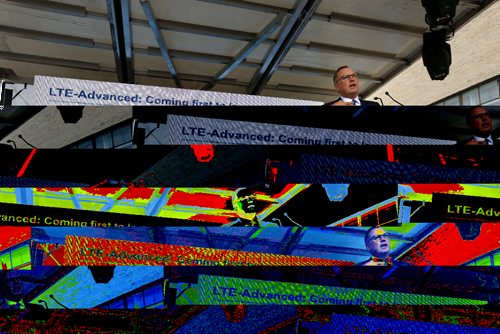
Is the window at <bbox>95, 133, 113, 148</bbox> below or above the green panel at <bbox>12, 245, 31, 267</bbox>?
above

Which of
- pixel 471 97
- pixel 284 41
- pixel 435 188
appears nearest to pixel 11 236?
pixel 435 188

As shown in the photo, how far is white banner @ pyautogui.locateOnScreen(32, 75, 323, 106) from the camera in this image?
1.70 m

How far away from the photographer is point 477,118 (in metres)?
1.46

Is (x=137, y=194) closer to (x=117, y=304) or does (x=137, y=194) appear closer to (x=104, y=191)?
(x=104, y=191)

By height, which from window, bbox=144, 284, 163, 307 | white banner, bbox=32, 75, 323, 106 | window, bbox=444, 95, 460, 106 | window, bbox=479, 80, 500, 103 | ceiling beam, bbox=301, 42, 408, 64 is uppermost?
window, bbox=444, 95, 460, 106

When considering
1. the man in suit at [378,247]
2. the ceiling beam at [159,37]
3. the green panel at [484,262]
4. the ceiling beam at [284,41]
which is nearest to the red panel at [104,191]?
the man in suit at [378,247]

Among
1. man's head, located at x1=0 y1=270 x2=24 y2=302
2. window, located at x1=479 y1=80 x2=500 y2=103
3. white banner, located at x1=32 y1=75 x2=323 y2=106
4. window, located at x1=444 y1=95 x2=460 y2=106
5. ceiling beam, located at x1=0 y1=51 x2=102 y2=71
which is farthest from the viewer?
window, located at x1=444 y1=95 x2=460 y2=106

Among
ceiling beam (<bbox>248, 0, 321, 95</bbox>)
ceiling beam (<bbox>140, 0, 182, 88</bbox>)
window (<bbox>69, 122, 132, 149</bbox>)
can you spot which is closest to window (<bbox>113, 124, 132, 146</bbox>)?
window (<bbox>69, 122, 132, 149</bbox>)

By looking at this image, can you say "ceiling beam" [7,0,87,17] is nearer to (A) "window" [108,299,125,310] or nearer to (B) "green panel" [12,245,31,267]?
(B) "green panel" [12,245,31,267]

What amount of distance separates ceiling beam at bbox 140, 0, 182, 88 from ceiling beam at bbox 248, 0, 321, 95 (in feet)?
3.16

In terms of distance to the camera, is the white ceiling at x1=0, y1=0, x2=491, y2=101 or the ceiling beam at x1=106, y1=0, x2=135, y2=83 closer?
the ceiling beam at x1=106, y1=0, x2=135, y2=83

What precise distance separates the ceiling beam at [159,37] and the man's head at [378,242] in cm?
282

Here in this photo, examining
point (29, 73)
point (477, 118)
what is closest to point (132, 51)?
point (29, 73)

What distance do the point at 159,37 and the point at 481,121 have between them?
3.13m
